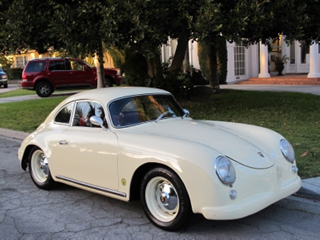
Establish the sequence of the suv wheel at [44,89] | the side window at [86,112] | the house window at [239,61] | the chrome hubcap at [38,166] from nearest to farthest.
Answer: the side window at [86,112], the chrome hubcap at [38,166], the suv wheel at [44,89], the house window at [239,61]

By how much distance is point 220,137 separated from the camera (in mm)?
3998

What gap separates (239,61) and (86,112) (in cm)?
Result: 1910

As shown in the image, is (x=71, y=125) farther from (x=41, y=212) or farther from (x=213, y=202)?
(x=213, y=202)

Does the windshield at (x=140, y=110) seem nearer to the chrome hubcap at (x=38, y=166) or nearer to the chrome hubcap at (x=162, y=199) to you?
the chrome hubcap at (x=162, y=199)

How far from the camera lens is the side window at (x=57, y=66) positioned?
61.1ft

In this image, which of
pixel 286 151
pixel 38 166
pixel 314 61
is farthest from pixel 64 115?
pixel 314 61

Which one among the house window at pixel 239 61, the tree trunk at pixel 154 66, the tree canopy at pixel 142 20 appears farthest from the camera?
the house window at pixel 239 61

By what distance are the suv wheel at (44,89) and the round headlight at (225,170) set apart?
16548mm

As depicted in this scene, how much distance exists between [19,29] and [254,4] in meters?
5.40

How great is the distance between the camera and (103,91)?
4988 millimetres

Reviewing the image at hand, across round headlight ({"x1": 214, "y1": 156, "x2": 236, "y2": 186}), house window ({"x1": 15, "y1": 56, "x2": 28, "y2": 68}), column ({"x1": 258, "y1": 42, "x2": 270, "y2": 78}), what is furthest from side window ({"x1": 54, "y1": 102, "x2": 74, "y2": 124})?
house window ({"x1": 15, "y1": 56, "x2": 28, "y2": 68})

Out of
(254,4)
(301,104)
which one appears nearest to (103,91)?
(254,4)

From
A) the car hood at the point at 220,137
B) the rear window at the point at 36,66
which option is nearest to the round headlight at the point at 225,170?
the car hood at the point at 220,137

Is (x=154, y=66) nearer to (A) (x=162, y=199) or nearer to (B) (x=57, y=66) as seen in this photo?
(B) (x=57, y=66)
